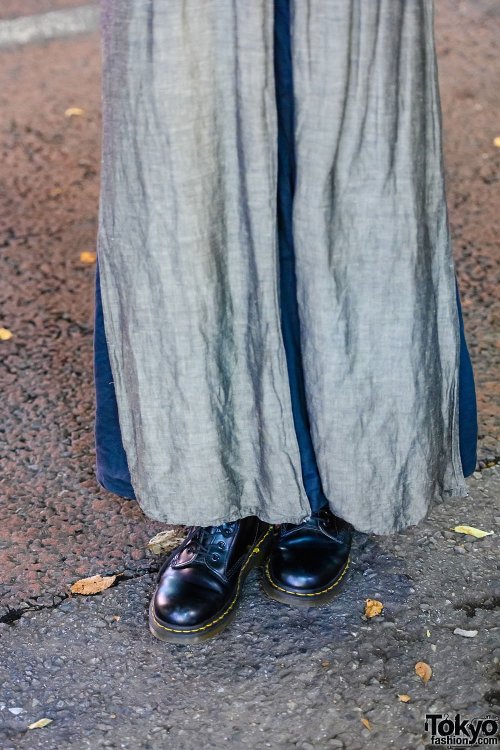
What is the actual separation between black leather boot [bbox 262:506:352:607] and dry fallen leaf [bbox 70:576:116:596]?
35 cm

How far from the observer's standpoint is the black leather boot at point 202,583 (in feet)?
6.43

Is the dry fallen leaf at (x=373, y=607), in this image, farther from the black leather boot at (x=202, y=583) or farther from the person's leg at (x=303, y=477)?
the black leather boot at (x=202, y=583)

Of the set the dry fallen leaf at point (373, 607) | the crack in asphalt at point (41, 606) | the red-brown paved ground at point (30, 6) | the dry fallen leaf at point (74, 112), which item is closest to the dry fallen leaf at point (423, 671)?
the dry fallen leaf at point (373, 607)

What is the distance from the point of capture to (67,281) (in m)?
3.29

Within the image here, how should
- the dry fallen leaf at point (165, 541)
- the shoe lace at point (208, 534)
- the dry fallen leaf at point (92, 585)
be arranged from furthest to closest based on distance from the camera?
the dry fallen leaf at point (165, 541) < the dry fallen leaf at point (92, 585) < the shoe lace at point (208, 534)

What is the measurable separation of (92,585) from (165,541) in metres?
0.20

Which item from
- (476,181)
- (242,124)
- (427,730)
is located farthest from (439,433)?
(476,181)

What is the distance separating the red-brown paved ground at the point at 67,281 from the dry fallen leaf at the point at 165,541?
3 cm

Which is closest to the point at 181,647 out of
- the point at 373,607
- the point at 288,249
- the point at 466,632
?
the point at 373,607

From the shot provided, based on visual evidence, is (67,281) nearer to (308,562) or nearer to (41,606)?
(41,606)

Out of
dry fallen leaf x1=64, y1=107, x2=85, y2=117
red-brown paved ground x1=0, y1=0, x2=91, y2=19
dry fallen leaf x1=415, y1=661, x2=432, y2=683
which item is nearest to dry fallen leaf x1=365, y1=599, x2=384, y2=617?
dry fallen leaf x1=415, y1=661, x2=432, y2=683

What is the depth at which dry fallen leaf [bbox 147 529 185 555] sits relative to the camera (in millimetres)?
2234

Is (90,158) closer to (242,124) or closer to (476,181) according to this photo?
(476,181)

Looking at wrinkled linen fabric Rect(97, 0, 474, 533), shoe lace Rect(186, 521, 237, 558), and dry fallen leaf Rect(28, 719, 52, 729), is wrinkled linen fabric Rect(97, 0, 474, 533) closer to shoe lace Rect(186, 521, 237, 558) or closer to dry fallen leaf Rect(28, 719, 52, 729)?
shoe lace Rect(186, 521, 237, 558)
